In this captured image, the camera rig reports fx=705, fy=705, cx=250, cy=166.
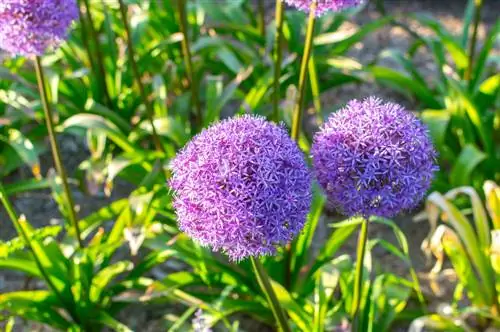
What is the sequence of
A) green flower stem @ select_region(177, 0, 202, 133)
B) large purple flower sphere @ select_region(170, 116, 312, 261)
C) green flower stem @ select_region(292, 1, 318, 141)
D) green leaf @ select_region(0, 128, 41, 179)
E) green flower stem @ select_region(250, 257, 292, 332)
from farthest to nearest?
green leaf @ select_region(0, 128, 41, 179)
green flower stem @ select_region(177, 0, 202, 133)
green flower stem @ select_region(292, 1, 318, 141)
green flower stem @ select_region(250, 257, 292, 332)
large purple flower sphere @ select_region(170, 116, 312, 261)

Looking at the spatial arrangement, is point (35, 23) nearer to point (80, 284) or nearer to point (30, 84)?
point (80, 284)

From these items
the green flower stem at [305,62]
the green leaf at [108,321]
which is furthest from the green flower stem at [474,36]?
the green leaf at [108,321]

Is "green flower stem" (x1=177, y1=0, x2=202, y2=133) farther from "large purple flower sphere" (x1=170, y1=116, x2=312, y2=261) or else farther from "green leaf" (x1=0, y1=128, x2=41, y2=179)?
"large purple flower sphere" (x1=170, y1=116, x2=312, y2=261)

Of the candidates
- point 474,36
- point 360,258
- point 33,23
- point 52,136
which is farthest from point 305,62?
point 474,36

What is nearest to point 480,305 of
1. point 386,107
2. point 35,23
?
point 386,107

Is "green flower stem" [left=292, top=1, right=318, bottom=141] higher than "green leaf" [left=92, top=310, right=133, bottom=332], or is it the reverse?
"green flower stem" [left=292, top=1, right=318, bottom=141]

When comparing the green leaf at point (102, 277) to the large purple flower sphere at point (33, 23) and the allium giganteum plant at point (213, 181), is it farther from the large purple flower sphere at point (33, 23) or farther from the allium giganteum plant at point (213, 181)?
the large purple flower sphere at point (33, 23)

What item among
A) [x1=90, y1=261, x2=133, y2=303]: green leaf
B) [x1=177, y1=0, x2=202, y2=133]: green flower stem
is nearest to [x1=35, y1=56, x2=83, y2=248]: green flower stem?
[x1=90, y1=261, x2=133, y2=303]: green leaf
